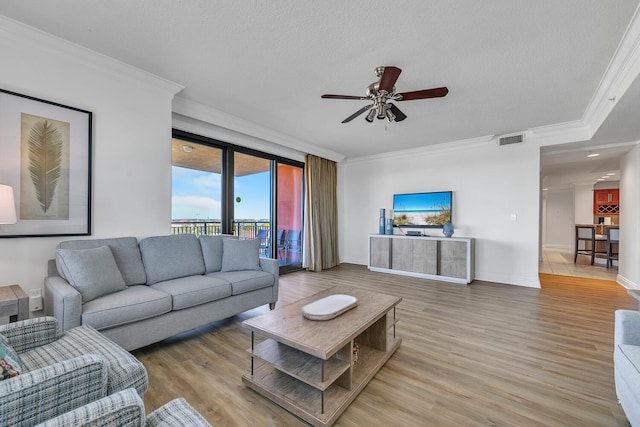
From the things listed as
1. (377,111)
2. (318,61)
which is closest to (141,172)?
(318,61)

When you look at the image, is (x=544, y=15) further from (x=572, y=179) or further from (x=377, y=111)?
(x=572, y=179)

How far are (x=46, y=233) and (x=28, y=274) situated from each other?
0.35 metres

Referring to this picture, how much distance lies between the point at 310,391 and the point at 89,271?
74.2 inches

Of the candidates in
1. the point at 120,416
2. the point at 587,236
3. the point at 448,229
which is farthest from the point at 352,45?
the point at 587,236

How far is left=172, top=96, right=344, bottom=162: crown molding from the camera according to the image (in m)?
3.51

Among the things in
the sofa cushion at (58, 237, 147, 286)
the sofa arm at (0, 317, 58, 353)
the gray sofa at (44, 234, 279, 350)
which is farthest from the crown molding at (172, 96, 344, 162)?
the sofa arm at (0, 317, 58, 353)

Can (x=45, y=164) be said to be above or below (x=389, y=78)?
below

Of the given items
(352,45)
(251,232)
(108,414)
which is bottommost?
(108,414)

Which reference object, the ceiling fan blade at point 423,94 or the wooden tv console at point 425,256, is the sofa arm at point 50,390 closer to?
the ceiling fan blade at point 423,94

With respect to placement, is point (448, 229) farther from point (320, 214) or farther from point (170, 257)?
point (170, 257)

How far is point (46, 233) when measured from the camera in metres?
2.37

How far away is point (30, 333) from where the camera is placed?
1473 mm

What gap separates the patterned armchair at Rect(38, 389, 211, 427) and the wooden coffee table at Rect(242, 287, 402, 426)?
2.25ft

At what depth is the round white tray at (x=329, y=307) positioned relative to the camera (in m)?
1.88
